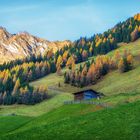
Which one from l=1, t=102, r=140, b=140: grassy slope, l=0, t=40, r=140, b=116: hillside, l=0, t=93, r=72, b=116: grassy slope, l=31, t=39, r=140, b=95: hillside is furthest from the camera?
l=31, t=39, r=140, b=95: hillside

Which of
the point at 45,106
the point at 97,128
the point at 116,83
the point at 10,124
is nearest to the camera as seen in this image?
the point at 97,128

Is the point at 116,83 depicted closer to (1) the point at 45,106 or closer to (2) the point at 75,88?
(2) the point at 75,88

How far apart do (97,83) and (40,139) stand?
419 feet

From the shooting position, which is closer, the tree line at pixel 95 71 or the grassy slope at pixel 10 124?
the grassy slope at pixel 10 124

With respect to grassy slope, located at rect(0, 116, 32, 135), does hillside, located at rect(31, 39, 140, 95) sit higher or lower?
higher

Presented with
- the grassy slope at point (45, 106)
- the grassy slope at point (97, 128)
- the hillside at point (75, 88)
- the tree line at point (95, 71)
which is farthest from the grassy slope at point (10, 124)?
the tree line at point (95, 71)

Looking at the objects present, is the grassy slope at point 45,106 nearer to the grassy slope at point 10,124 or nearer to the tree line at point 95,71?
the tree line at point 95,71

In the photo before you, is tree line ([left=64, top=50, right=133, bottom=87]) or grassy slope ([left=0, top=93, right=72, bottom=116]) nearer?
grassy slope ([left=0, top=93, right=72, bottom=116])

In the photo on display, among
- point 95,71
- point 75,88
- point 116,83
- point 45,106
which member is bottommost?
point 45,106

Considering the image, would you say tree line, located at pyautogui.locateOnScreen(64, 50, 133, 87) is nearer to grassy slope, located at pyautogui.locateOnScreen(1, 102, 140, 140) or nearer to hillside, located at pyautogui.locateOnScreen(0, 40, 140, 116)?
hillside, located at pyautogui.locateOnScreen(0, 40, 140, 116)

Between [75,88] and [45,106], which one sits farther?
[75,88]

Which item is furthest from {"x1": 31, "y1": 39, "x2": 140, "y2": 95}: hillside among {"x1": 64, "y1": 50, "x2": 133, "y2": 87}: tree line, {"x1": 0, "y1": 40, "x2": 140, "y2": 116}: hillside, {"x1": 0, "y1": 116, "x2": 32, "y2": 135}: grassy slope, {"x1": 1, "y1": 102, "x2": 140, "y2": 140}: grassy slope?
{"x1": 1, "y1": 102, "x2": 140, "y2": 140}: grassy slope

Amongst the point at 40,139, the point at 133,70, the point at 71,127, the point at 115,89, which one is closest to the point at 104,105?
the point at 71,127

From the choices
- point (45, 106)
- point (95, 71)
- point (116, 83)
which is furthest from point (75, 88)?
point (45, 106)
